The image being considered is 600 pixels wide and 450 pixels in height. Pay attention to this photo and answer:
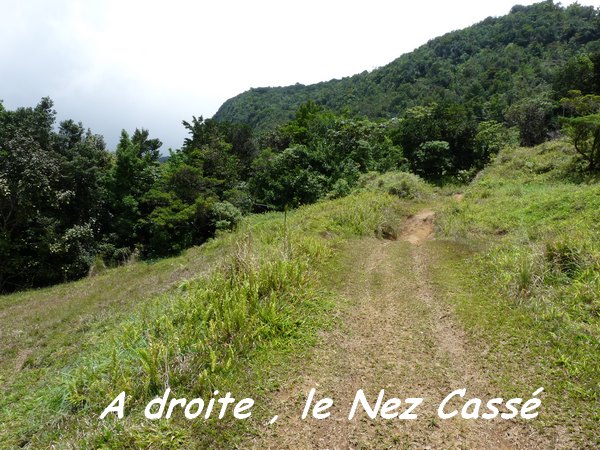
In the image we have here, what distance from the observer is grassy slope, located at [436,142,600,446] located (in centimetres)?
411

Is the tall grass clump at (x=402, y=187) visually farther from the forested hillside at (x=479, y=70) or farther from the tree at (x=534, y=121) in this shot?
the forested hillside at (x=479, y=70)

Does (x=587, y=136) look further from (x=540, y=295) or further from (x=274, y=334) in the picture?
(x=274, y=334)

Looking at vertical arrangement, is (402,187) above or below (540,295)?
above

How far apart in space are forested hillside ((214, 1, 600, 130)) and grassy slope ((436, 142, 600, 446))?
1353 inches

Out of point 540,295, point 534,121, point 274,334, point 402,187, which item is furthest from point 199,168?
point 534,121

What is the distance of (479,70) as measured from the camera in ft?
229

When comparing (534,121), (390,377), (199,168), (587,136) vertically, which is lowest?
(390,377)

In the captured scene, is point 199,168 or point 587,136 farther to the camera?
point 199,168

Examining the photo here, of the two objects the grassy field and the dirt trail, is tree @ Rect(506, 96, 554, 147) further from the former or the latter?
the dirt trail

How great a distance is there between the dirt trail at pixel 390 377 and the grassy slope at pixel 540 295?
1.41 feet

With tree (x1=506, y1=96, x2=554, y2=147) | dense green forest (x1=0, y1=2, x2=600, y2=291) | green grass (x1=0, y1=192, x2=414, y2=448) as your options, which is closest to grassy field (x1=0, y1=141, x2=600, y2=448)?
green grass (x1=0, y1=192, x2=414, y2=448)

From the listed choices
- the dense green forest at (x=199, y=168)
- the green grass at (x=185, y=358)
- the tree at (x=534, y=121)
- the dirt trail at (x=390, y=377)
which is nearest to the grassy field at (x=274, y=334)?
the green grass at (x=185, y=358)

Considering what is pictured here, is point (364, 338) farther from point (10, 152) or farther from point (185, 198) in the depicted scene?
point (10, 152)

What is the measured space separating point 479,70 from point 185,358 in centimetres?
8098
